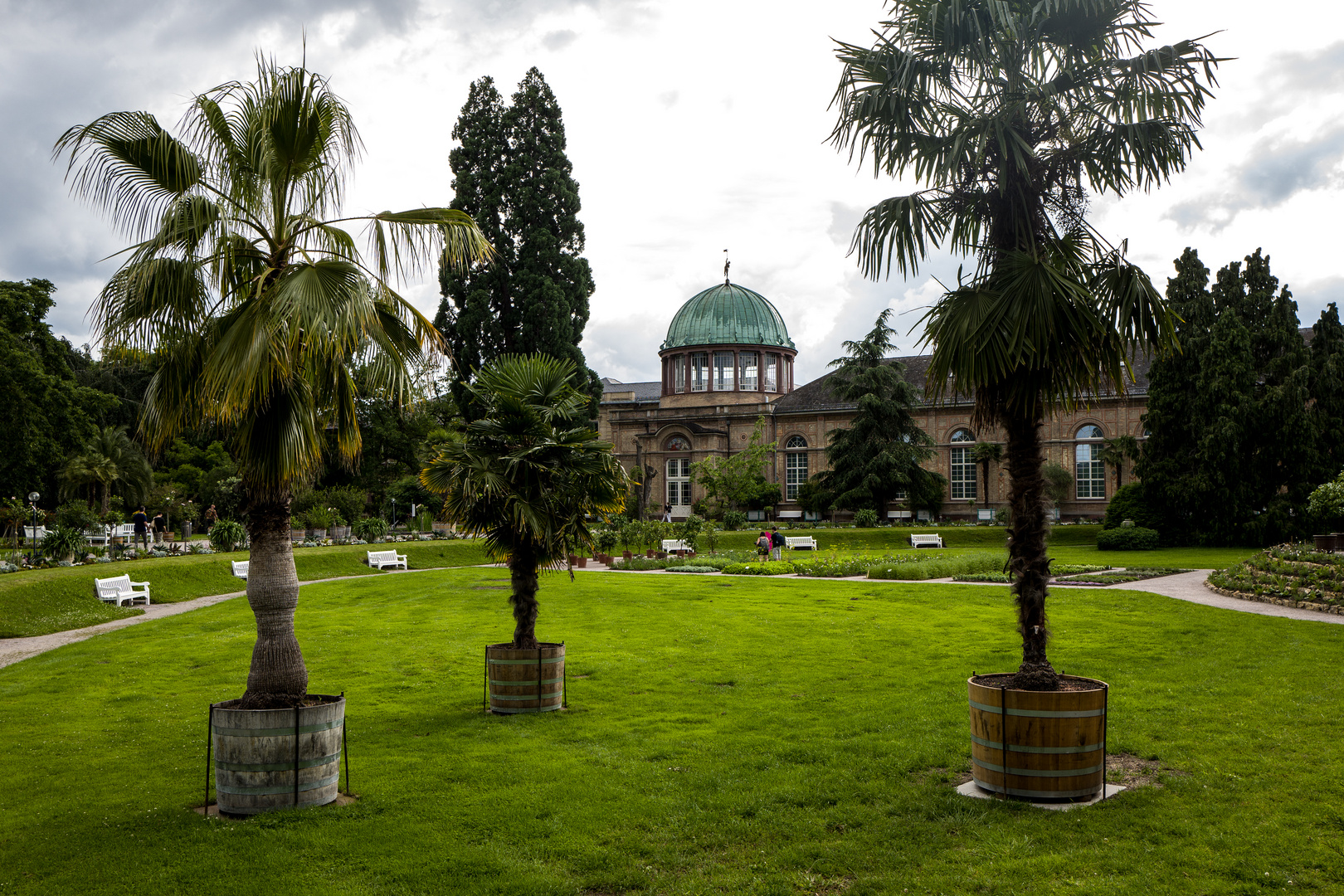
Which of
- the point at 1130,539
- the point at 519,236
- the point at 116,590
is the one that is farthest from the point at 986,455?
the point at 116,590

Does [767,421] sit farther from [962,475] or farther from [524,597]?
[524,597]

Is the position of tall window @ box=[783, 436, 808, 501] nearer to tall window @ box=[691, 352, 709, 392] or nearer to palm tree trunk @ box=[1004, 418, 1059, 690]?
tall window @ box=[691, 352, 709, 392]

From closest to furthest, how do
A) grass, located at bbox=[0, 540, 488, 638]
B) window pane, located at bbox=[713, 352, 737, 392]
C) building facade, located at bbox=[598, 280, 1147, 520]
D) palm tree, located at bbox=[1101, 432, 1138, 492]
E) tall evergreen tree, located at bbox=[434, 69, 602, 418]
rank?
grass, located at bbox=[0, 540, 488, 638]
tall evergreen tree, located at bbox=[434, 69, 602, 418]
palm tree, located at bbox=[1101, 432, 1138, 492]
building facade, located at bbox=[598, 280, 1147, 520]
window pane, located at bbox=[713, 352, 737, 392]

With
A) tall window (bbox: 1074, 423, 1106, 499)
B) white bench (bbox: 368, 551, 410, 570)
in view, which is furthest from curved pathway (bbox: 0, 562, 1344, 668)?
tall window (bbox: 1074, 423, 1106, 499)

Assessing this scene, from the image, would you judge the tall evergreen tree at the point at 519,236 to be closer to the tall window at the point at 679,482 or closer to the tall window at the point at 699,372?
the tall window at the point at 679,482

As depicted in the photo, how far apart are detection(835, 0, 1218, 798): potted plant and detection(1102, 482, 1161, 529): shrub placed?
31.5 metres

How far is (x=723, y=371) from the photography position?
60125 mm

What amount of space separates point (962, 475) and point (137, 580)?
1625 inches

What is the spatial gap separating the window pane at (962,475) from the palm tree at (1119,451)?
6.75 metres

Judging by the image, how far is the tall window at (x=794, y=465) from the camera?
183 feet

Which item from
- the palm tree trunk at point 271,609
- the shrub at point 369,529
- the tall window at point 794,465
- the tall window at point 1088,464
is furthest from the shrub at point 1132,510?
the palm tree trunk at point 271,609

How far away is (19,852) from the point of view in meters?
6.18

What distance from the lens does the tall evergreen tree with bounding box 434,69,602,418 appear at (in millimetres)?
32062

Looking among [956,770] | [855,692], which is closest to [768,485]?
[855,692]
